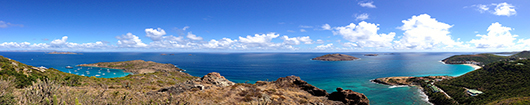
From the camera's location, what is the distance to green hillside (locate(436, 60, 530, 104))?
60.1 m

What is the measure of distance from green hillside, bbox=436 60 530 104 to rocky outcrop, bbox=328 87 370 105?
48553mm

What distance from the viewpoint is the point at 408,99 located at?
6794 cm

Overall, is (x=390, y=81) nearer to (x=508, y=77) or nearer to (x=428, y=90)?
(x=428, y=90)

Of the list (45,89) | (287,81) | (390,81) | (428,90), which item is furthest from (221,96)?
(390,81)

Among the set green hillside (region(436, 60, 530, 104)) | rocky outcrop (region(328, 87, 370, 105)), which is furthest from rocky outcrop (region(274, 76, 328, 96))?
green hillside (region(436, 60, 530, 104))

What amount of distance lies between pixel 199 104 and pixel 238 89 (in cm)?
1844

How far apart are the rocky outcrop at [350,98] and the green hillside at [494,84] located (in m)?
48.6

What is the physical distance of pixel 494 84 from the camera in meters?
73.8

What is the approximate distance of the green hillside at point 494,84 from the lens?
60.1 m

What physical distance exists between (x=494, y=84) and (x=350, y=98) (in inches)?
3061

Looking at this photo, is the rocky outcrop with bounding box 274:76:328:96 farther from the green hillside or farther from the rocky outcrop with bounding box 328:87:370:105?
the green hillside

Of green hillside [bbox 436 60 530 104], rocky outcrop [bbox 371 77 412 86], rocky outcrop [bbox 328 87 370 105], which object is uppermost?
rocky outcrop [bbox 328 87 370 105]

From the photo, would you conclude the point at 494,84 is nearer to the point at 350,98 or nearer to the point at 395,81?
the point at 395,81

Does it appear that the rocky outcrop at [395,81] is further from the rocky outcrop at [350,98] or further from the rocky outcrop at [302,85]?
the rocky outcrop at [350,98]
